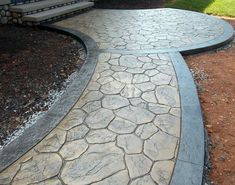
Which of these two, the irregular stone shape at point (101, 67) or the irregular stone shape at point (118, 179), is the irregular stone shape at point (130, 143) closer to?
the irregular stone shape at point (118, 179)

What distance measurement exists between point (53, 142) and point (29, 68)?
241 centimetres

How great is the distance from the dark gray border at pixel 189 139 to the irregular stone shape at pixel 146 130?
387mm

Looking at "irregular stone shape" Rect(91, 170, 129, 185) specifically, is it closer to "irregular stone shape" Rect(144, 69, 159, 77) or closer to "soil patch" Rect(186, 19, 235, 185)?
"soil patch" Rect(186, 19, 235, 185)

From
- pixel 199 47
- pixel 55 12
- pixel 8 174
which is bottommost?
pixel 8 174

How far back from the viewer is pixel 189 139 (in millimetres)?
3641

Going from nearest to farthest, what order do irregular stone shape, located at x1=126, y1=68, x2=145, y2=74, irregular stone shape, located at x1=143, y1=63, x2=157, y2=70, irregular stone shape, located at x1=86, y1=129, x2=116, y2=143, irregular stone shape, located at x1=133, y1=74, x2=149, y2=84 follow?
irregular stone shape, located at x1=86, y1=129, x2=116, y2=143 → irregular stone shape, located at x1=133, y1=74, x2=149, y2=84 → irregular stone shape, located at x1=126, y1=68, x2=145, y2=74 → irregular stone shape, located at x1=143, y1=63, x2=157, y2=70

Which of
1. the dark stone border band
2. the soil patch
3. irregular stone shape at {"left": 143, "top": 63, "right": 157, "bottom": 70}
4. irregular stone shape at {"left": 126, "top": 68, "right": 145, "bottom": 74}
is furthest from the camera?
the dark stone border band

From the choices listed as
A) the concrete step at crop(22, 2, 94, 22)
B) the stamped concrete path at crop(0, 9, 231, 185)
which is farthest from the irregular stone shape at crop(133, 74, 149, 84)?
the concrete step at crop(22, 2, 94, 22)

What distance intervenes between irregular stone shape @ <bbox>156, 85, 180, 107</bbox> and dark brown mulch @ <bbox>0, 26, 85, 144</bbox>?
5.63ft

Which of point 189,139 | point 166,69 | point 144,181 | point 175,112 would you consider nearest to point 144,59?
point 166,69

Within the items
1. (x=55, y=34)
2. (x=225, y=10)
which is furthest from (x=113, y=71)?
(x=225, y=10)

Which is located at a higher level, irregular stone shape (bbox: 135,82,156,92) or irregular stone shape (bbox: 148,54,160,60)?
irregular stone shape (bbox: 148,54,160,60)

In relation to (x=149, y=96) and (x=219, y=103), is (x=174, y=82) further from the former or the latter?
(x=219, y=103)

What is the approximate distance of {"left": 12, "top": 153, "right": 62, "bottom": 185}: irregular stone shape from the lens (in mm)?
3037
